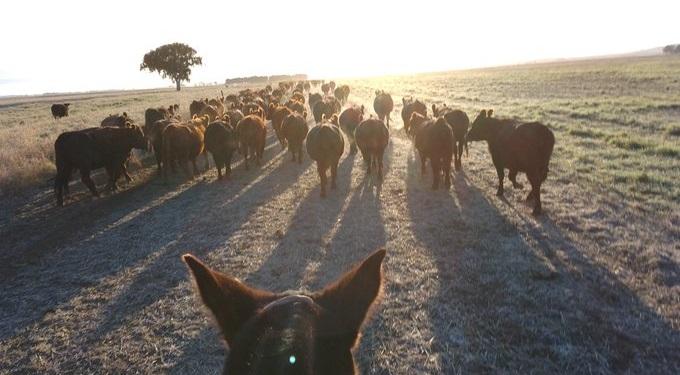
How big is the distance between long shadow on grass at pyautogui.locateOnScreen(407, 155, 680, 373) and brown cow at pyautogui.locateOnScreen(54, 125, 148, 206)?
9.22 meters

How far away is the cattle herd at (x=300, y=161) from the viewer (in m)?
1.47

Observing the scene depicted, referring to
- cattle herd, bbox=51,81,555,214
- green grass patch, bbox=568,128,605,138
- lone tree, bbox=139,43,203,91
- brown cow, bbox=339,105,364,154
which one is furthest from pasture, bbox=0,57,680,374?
lone tree, bbox=139,43,203,91

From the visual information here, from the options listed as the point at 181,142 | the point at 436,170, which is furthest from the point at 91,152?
the point at 436,170

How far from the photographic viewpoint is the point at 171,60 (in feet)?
244

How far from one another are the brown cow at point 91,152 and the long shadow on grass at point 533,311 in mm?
9221

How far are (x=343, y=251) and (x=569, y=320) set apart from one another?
11.8 feet

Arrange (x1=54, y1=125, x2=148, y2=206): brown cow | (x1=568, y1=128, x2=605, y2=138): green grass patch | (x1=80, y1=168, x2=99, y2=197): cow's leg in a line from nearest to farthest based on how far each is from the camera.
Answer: (x1=54, y1=125, x2=148, y2=206): brown cow → (x1=80, y1=168, x2=99, y2=197): cow's leg → (x1=568, y1=128, x2=605, y2=138): green grass patch

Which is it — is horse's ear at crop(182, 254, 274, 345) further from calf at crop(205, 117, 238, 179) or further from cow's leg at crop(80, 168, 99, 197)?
calf at crop(205, 117, 238, 179)

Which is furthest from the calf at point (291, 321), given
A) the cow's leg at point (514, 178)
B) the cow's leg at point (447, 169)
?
the cow's leg at point (447, 169)

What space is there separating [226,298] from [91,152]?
11900mm

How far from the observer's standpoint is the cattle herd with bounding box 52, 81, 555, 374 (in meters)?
1.47

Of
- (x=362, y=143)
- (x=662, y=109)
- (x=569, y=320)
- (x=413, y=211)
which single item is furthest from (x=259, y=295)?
(x=662, y=109)

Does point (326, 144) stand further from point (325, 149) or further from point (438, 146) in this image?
point (438, 146)

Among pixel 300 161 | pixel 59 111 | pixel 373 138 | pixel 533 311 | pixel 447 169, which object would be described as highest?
pixel 59 111
